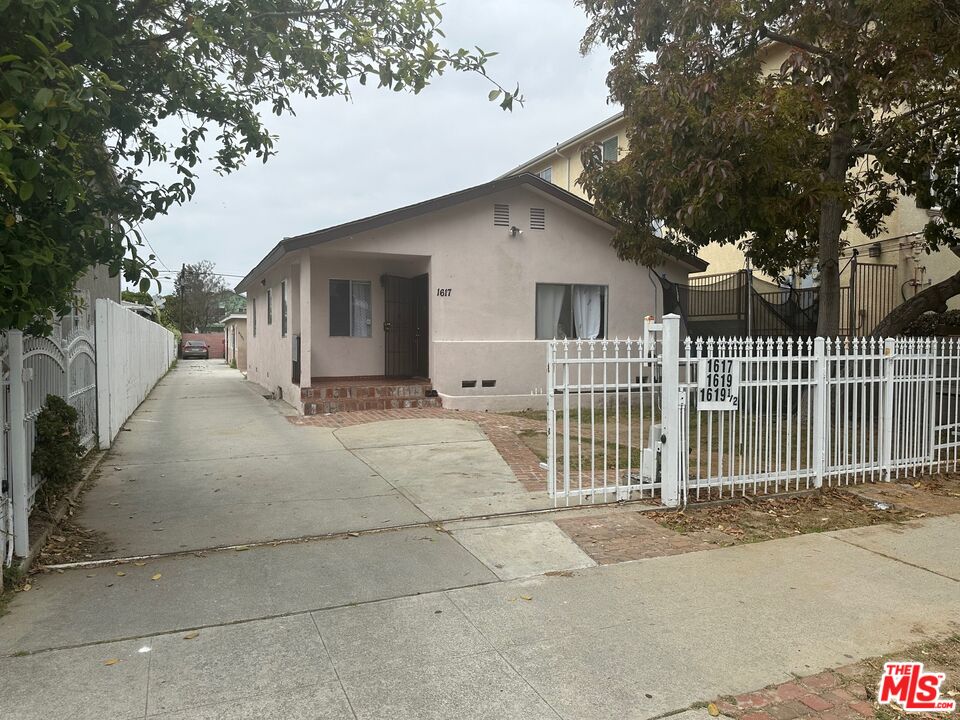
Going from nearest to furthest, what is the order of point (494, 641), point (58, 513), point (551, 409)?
1. point (494, 641)
2. point (58, 513)
3. point (551, 409)

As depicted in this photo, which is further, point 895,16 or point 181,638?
point 895,16

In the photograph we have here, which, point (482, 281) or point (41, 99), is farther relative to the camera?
point (482, 281)

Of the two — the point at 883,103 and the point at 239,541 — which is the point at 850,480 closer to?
the point at 883,103

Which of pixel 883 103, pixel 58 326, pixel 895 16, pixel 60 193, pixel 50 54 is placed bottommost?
pixel 58 326

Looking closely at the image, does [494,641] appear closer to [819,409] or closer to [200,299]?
[819,409]

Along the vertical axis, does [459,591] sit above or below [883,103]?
below

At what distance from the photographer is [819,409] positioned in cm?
691

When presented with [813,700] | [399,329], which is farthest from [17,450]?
[399,329]

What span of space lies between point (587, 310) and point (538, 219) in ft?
7.35

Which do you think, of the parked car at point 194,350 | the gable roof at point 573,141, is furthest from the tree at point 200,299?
the gable roof at point 573,141

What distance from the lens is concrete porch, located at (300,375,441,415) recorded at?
501 inches

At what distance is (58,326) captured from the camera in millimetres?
7160

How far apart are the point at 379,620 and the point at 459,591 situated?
0.64 m

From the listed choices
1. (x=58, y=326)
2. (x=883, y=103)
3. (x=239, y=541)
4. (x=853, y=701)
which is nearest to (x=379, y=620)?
(x=239, y=541)
